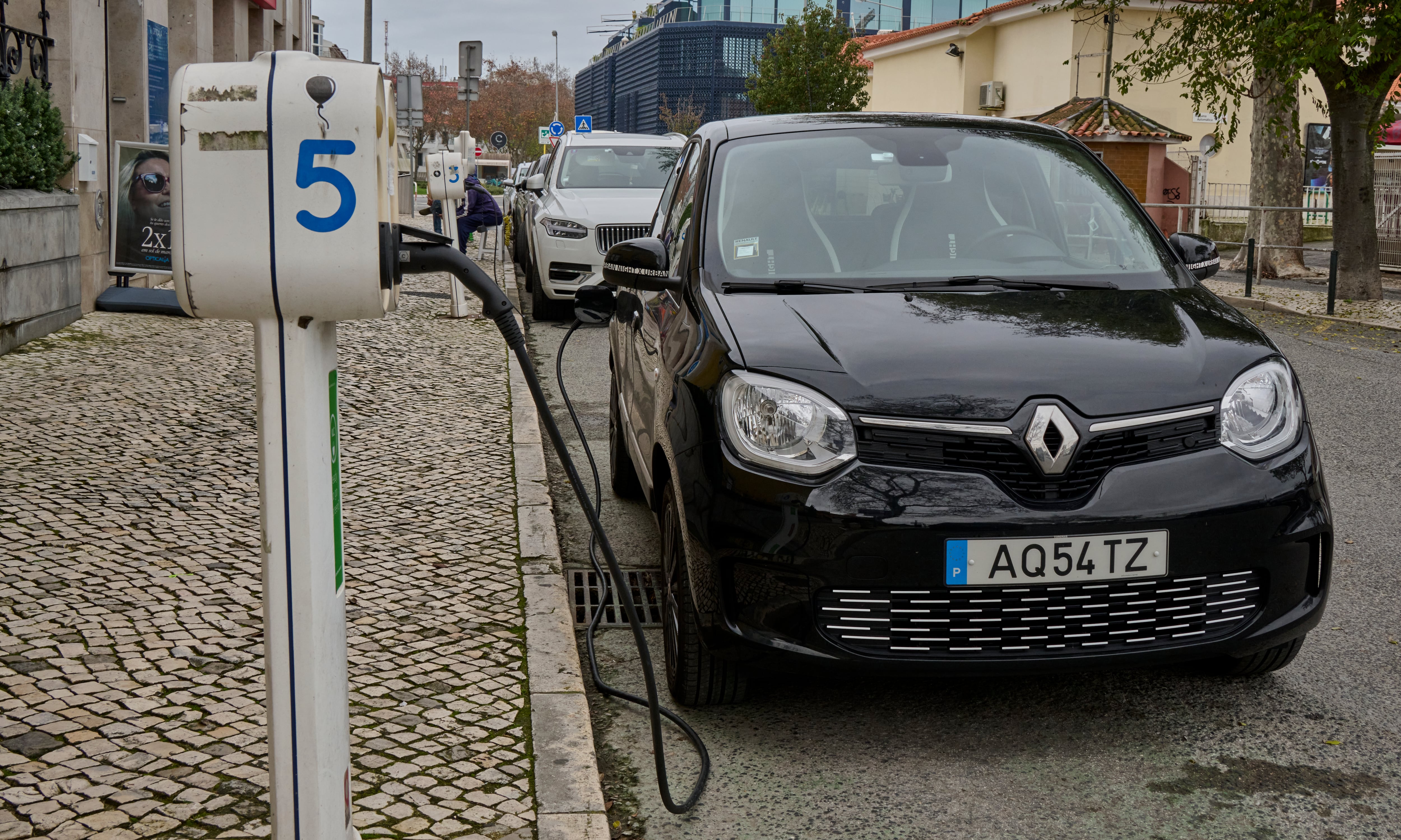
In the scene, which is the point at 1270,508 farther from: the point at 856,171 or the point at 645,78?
the point at 645,78

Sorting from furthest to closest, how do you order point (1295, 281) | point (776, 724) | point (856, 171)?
point (1295, 281)
point (856, 171)
point (776, 724)

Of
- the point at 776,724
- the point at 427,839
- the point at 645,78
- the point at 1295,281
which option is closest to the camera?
the point at 427,839

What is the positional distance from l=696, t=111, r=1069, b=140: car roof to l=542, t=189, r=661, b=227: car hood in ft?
24.5

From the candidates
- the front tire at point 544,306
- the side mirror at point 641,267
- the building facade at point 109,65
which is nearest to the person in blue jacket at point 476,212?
the building facade at point 109,65

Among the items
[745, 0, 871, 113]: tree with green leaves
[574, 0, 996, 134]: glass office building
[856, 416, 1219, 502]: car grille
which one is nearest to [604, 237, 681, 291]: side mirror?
[856, 416, 1219, 502]: car grille

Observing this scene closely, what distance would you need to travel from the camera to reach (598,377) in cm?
981

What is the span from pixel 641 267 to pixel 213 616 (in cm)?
171

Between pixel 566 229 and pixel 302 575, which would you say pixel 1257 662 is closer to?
pixel 302 575

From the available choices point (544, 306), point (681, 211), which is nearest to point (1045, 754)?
point (681, 211)

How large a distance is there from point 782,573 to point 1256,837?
118cm

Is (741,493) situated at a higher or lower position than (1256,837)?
higher

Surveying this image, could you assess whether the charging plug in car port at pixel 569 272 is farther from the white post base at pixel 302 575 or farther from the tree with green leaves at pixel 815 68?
the tree with green leaves at pixel 815 68

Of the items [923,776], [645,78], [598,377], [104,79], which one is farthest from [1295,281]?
[645,78]

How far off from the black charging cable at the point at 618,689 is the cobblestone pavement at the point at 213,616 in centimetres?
23
